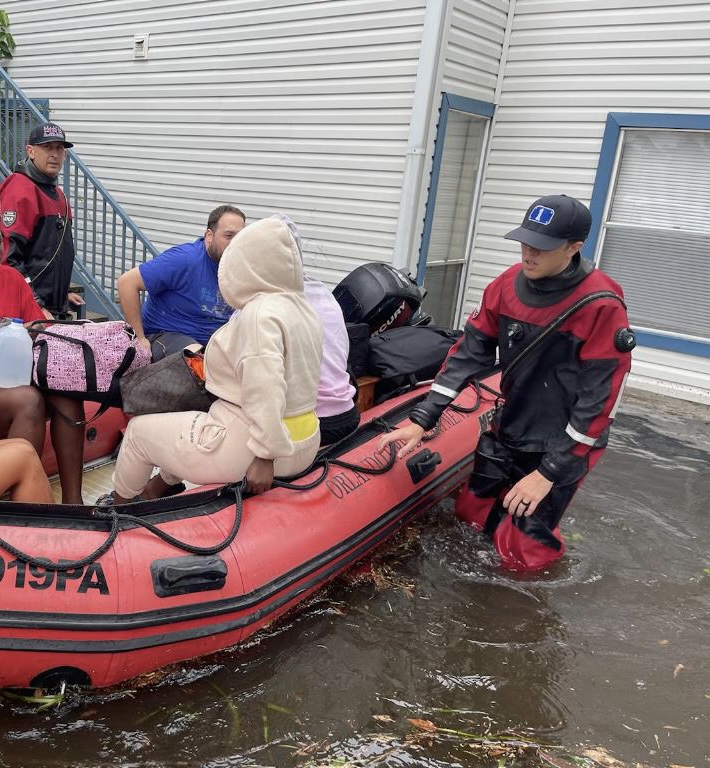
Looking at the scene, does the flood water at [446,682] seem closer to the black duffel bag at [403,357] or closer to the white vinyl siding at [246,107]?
the black duffel bag at [403,357]

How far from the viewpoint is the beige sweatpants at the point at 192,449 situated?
289 centimetres

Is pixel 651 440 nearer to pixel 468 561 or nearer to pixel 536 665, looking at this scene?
pixel 468 561

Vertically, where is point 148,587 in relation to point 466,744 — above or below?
above

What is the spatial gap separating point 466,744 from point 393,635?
64 centimetres

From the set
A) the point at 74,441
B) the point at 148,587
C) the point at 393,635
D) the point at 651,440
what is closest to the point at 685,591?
the point at 393,635

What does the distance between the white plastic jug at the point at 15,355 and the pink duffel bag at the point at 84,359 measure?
3 centimetres

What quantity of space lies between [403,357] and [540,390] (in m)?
1.32

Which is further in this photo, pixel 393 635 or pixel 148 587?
pixel 393 635

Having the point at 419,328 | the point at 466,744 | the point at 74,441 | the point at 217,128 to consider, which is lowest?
the point at 466,744

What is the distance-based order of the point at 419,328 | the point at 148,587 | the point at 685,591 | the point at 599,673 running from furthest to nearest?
the point at 419,328, the point at 685,591, the point at 599,673, the point at 148,587

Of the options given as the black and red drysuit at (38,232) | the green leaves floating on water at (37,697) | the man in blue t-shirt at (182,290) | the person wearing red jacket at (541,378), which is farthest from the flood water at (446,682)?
the black and red drysuit at (38,232)

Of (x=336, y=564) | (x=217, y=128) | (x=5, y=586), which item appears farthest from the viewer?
(x=217, y=128)

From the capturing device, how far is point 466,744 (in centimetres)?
248

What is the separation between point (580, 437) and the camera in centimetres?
329
